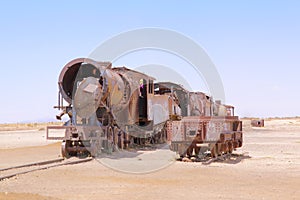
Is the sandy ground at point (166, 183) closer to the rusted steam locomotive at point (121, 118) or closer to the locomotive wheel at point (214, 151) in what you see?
the locomotive wheel at point (214, 151)

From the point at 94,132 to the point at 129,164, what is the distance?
3.92m

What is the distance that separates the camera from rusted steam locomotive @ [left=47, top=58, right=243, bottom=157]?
60.0ft

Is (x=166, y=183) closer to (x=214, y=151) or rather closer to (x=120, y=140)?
(x=214, y=151)

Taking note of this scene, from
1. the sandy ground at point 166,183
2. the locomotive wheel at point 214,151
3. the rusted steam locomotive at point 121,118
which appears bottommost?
the sandy ground at point 166,183

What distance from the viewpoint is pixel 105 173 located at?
14.5m

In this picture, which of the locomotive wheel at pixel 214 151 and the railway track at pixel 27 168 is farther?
the locomotive wheel at pixel 214 151

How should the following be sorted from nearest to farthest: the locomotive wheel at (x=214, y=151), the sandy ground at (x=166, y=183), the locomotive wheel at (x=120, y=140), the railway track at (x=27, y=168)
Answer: the sandy ground at (x=166, y=183), the railway track at (x=27, y=168), the locomotive wheel at (x=214, y=151), the locomotive wheel at (x=120, y=140)

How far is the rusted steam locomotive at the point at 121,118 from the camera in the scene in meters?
18.3

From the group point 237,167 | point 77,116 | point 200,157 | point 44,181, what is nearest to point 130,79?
point 77,116

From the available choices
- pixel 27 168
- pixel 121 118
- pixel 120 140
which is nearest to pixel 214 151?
pixel 120 140

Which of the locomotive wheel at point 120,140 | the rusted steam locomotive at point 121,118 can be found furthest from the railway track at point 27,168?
the locomotive wheel at point 120,140

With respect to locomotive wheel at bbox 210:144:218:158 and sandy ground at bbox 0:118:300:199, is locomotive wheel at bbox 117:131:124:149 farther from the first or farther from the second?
locomotive wheel at bbox 210:144:218:158

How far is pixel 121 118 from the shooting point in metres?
23.2

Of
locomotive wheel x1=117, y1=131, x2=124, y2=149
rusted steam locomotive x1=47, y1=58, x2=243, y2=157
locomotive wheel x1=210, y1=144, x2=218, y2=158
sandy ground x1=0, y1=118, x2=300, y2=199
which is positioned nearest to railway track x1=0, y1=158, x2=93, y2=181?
sandy ground x1=0, y1=118, x2=300, y2=199
